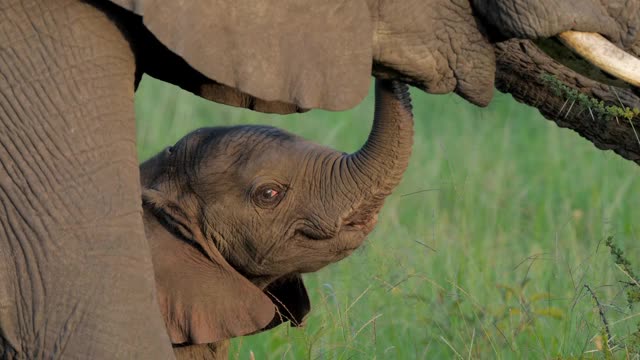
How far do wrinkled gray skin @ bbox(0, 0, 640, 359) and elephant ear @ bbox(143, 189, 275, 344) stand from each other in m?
0.74

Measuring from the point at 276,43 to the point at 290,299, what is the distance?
1169 millimetres

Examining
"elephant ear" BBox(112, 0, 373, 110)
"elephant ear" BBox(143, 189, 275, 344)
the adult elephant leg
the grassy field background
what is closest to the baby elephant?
"elephant ear" BBox(143, 189, 275, 344)

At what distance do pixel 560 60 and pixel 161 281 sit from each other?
1.17 meters

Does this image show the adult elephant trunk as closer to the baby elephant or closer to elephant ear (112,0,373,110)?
the baby elephant

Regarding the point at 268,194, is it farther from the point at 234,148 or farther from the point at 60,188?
the point at 60,188

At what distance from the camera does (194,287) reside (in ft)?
12.7

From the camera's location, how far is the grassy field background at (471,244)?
15.2ft

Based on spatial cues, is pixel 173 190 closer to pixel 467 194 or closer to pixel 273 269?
pixel 273 269

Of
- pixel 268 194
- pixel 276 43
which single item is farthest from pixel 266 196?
pixel 276 43

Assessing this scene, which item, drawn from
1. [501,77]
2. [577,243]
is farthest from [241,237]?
[577,243]

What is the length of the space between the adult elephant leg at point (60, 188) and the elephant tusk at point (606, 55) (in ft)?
3.04

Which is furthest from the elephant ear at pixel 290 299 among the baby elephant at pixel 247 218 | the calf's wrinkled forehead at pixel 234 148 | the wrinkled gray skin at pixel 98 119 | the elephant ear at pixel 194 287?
the wrinkled gray skin at pixel 98 119

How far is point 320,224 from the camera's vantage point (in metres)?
3.92

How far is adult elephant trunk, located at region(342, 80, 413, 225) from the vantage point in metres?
3.73
